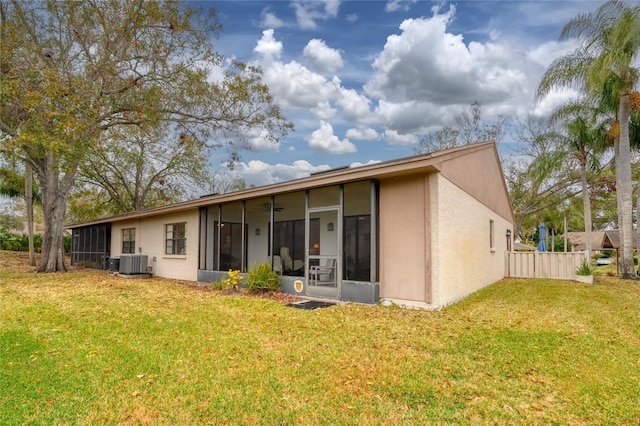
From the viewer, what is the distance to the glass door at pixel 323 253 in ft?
27.3

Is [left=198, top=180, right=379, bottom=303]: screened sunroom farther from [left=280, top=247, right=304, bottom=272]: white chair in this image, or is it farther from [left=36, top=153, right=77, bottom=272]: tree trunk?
[left=36, top=153, right=77, bottom=272]: tree trunk

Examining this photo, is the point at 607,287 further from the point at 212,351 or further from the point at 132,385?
the point at 132,385

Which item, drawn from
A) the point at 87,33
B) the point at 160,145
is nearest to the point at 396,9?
the point at 87,33

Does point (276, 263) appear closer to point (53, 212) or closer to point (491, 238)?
point (491, 238)

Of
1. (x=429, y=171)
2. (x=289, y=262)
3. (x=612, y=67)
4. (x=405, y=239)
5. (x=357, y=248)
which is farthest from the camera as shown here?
(x=612, y=67)

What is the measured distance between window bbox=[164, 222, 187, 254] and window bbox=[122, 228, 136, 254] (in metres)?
3.01

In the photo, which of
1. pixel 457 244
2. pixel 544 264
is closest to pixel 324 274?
pixel 457 244

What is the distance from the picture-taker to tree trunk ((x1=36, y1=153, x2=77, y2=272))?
1466 centimetres

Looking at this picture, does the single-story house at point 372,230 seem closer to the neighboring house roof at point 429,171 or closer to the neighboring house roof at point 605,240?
the neighboring house roof at point 429,171

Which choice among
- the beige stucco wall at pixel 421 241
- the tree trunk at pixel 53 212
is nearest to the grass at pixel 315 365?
the beige stucco wall at pixel 421 241

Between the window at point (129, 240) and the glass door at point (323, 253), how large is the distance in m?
11.0

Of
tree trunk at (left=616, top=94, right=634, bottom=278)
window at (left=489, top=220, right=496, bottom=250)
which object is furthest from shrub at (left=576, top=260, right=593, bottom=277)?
window at (left=489, top=220, right=496, bottom=250)

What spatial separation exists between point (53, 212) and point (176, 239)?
18.5 ft

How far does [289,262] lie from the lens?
10117mm
